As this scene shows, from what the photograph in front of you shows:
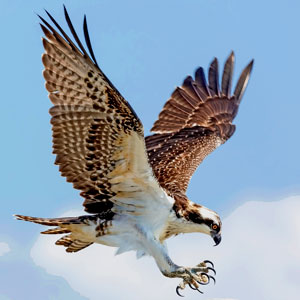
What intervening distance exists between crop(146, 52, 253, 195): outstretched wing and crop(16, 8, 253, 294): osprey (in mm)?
93

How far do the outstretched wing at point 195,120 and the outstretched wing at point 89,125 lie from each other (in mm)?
1852

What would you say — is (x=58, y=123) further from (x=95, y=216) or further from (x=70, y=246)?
(x=70, y=246)

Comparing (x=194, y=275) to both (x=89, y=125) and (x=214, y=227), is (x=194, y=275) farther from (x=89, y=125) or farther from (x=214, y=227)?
(x=89, y=125)

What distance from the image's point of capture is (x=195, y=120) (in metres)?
11.3

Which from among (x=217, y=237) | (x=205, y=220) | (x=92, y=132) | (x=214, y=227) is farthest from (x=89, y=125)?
(x=217, y=237)

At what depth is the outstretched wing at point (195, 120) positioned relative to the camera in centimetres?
998

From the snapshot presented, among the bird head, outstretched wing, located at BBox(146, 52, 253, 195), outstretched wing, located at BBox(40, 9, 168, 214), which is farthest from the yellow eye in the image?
outstretched wing, located at BBox(146, 52, 253, 195)

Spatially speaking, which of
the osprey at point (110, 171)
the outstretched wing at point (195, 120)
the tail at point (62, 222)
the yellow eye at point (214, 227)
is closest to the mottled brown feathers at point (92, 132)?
the osprey at point (110, 171)

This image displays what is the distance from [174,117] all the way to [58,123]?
4.02 m

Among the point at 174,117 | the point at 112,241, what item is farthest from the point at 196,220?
the point at 174,117

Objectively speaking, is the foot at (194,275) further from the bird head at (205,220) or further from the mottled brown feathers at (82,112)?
the mottled brown feathers at (82,112)

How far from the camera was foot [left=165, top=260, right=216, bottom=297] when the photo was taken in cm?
792

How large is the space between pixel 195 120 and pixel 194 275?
3.76 metres

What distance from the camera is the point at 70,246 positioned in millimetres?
8664
